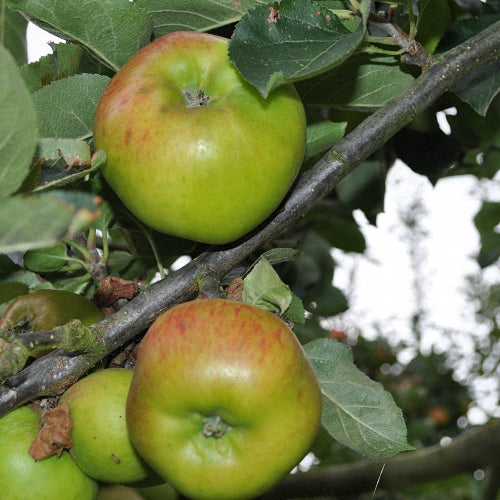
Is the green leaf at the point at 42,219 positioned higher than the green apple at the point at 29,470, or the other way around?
the green leaf at the point at 42,219

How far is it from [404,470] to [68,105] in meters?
0.97

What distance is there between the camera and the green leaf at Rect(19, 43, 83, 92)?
73 centimetres

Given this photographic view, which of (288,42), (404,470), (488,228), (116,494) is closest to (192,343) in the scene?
(288,42)

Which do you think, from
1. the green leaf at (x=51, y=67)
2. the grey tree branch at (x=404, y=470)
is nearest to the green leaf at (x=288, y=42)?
the green leaf at (x=51, y=67)

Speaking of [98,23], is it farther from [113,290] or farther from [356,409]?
[356,409]

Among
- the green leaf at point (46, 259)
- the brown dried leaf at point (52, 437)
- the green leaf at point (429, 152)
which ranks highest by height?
the brown dried leaf at point (52, 437)

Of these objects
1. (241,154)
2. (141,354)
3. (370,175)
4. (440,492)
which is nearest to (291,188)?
(241,154)

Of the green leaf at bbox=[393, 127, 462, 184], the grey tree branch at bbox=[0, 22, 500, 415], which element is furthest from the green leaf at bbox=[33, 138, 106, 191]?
the green leaf at bbox=[393, 127, 462, 184]

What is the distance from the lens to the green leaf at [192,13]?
72cm

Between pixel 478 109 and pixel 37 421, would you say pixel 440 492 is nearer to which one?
pixel 478 109

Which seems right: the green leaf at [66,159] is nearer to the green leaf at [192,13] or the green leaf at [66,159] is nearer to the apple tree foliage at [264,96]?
the apple tree foliage at [264,96]

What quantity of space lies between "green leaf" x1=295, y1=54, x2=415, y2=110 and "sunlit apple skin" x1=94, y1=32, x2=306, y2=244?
0.56 ft

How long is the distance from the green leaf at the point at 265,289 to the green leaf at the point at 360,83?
0.27 meters

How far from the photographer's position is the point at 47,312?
69cm
